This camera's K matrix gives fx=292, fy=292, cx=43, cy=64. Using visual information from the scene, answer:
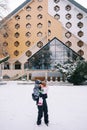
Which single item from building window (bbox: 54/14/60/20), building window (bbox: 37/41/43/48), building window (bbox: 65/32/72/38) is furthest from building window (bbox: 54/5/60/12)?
building window (bbox: 37/41/43/48)

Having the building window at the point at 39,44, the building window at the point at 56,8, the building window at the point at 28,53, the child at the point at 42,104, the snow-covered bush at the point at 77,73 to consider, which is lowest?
the child at the point at 42,104

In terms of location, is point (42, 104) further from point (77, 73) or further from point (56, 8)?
point (56, 8)

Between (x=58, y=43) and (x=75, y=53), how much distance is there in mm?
2906

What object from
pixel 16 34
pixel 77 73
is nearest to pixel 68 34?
pixel 16 34

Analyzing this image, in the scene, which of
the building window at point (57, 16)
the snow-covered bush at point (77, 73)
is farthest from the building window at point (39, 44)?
the snow-covered bush at point (77, 73)

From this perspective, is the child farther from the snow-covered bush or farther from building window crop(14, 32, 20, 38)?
building window crop(14, 32, 20, 38)

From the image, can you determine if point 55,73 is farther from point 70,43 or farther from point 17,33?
point 17,33

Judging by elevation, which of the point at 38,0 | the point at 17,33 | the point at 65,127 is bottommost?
the point at 65,127

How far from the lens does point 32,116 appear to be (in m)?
9.88

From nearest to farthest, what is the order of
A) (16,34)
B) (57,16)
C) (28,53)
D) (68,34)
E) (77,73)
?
1. (77,73)
2. (68,34)
3. (28,53)
4. (57,16)
5. (16,34)

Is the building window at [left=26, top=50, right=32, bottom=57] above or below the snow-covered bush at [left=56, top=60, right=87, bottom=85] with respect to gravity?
above

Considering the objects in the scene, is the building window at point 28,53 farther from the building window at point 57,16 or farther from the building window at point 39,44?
the building window at point 57,16

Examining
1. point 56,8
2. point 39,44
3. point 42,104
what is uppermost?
point 56,8

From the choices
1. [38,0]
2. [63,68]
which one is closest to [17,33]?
[38,0]
